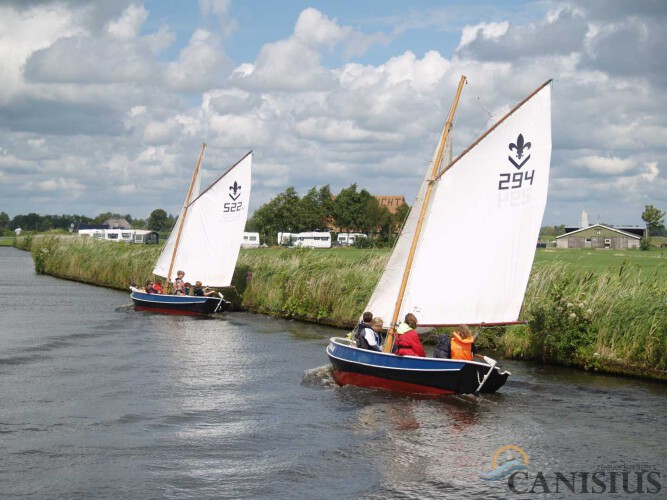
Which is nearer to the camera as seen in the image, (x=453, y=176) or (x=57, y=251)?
(x=453, y=176)

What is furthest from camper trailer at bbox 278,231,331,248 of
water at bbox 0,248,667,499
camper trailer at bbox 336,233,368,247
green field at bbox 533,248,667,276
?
water at bbox 0,248,667,499

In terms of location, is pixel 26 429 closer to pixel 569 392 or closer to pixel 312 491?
pixel 312 491

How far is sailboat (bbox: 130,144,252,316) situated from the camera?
A: 47.8m

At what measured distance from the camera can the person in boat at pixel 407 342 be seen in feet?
79.3

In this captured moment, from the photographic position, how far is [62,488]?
622 inches

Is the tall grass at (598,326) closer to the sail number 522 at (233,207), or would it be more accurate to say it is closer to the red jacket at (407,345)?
the red jacket at (407,345)

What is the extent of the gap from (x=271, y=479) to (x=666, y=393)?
13.5 m

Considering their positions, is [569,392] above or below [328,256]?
below

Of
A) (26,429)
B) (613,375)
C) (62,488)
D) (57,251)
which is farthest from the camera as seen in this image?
(57,251)

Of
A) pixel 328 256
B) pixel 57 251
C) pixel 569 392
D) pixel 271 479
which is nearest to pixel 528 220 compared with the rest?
pixel 569 392

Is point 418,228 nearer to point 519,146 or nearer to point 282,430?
point 519,146

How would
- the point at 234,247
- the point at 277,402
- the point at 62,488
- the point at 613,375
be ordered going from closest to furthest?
1. the point at 62,488
2. the point at 277,402
3. the point at 613,375
4. the point at 234,247

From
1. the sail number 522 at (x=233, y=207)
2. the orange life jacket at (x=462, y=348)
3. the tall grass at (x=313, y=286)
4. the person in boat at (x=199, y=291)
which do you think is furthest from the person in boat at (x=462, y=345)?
the sail number 522 at (x=233, y=207)

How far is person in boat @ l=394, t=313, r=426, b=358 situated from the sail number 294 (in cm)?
482
